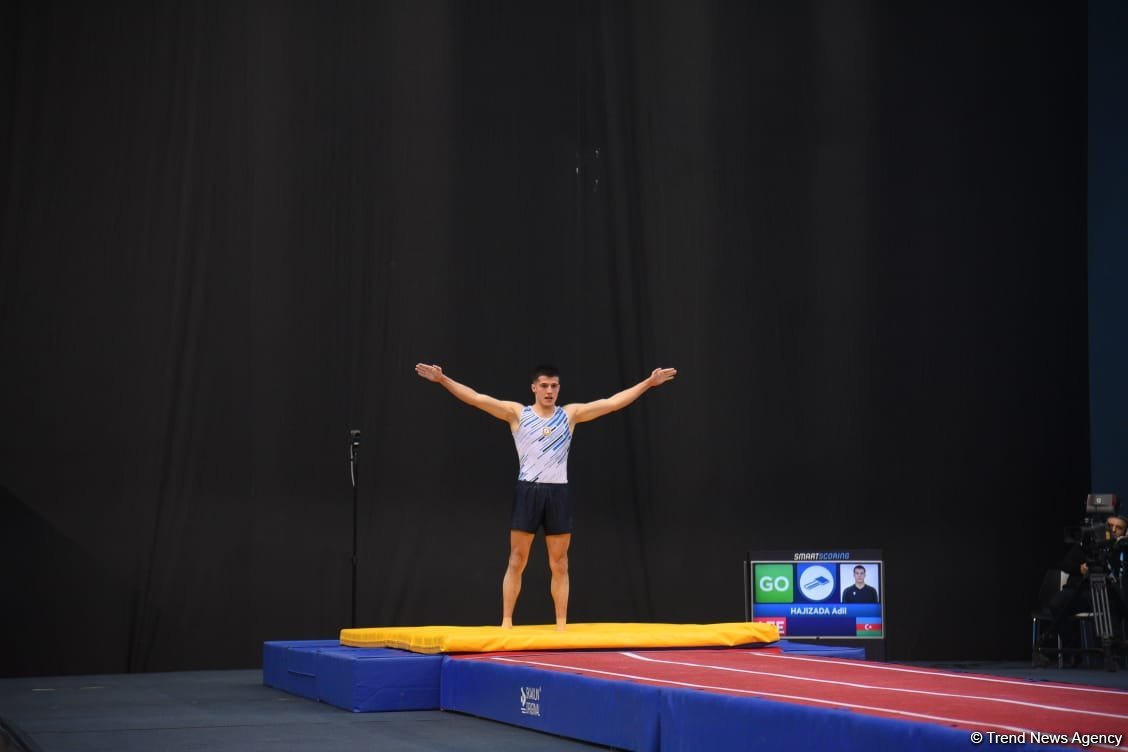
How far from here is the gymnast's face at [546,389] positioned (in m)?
6.66

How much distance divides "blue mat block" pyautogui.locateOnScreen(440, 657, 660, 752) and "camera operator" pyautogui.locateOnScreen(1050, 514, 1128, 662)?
15.5 ft

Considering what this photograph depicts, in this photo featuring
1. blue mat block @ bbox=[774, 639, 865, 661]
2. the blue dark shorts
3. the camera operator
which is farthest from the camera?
the camera operator

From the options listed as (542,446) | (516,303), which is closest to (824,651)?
(542,446)

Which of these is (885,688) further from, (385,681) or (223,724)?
(223,724)

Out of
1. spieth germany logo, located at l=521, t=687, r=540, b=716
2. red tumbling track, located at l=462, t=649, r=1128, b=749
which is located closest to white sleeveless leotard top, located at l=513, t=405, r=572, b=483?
red tumbling track, located at l=462, t=649, r=1128, b=749

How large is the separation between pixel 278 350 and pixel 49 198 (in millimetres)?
1703

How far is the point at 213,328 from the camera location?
8.59 metres

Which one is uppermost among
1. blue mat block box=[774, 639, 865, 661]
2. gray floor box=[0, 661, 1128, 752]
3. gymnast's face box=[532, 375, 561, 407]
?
gymnast's face box=[532, 375, 561, 407]

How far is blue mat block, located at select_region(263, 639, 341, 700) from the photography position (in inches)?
253

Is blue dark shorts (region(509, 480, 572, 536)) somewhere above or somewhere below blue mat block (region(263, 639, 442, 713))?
above

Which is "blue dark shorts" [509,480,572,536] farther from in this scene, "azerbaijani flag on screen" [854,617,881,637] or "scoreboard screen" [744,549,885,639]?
"azerbaijani flag on screen" [854,617,881,637]

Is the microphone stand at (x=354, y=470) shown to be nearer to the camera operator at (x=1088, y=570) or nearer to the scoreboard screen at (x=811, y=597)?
the scoreboard screen at (x=811, y=597)

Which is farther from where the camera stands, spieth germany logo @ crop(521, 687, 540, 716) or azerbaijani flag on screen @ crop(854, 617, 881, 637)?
azerbaijani flag on screen @ crop(854, 617, 881, 637)

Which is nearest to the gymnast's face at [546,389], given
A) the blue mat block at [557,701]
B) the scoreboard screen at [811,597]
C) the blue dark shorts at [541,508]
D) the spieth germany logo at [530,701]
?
the blue dark shorts at [541,508]
